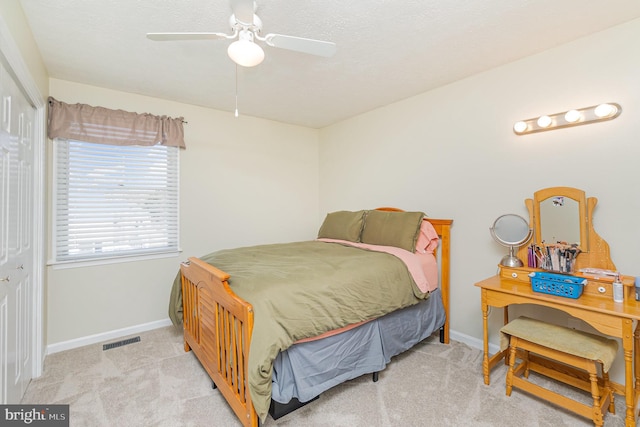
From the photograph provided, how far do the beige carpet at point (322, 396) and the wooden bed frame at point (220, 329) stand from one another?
190 mm

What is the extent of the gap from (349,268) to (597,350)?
1501 millimetres

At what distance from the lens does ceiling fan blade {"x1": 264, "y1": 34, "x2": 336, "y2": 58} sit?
159cm

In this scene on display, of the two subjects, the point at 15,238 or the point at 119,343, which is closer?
the point at 15,238

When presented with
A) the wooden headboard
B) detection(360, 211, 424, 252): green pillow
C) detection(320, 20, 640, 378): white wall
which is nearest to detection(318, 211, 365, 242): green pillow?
detection(360, 211, 424, 252): green pillow

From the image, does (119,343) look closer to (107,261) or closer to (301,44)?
(107,261)

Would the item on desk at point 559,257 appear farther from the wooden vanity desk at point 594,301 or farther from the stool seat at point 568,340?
the stool seat at point 568,340

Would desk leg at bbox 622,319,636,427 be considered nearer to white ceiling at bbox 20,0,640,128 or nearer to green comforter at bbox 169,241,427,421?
green comforter at bbox 169,241,427,421

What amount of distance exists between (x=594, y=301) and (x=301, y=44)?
7.54 ft

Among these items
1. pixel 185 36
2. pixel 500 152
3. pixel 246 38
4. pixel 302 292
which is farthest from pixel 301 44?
pixel 500 152

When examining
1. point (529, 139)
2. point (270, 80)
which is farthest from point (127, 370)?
point (529, 139)

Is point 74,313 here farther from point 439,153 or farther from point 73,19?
point 439,153

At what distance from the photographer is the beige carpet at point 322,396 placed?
178cm

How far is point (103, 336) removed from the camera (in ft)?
9.46

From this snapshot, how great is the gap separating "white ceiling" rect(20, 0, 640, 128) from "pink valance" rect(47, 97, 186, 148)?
0.26 m
